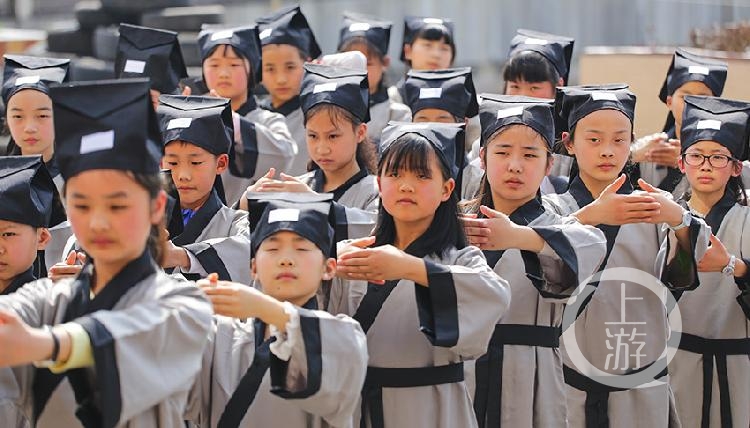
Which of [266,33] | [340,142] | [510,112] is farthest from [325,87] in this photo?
[266,33]

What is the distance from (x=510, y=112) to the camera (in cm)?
551

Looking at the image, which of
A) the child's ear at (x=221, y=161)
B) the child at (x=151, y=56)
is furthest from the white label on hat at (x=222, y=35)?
the child's ear at (x=221, y=161)

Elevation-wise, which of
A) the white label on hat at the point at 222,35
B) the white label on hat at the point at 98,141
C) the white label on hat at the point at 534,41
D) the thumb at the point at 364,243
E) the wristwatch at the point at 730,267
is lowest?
the wristwatch at the point at 730,267

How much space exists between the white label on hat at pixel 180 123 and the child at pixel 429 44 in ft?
9.57

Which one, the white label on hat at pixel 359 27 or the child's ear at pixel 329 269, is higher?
the white label on hat at pixel 359 27

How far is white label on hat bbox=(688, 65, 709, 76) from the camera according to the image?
749cm

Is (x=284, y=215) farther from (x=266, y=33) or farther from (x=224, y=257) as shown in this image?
(x=266, y=33)

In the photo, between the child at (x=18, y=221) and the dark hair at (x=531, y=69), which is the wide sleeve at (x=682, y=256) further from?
the child at (x=18, y=221)

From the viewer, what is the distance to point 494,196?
18.2ft

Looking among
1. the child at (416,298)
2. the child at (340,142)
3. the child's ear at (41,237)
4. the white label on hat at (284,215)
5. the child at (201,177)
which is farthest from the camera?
the child at (340,142)

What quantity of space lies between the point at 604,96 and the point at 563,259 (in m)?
1.12

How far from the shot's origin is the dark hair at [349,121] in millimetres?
6270

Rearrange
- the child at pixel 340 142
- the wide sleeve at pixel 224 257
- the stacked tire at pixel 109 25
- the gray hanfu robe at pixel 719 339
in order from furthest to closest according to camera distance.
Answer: the stacked tire at pixel 109 25 → the gray hanfu robe at pixel 719 339 → the child at pixel 340 142 → the wide sleeve at pixel 224 257

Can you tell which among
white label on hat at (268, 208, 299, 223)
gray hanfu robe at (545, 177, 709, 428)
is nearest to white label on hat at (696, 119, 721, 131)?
gray hanfu robe at (545, 177, 709, 428)
